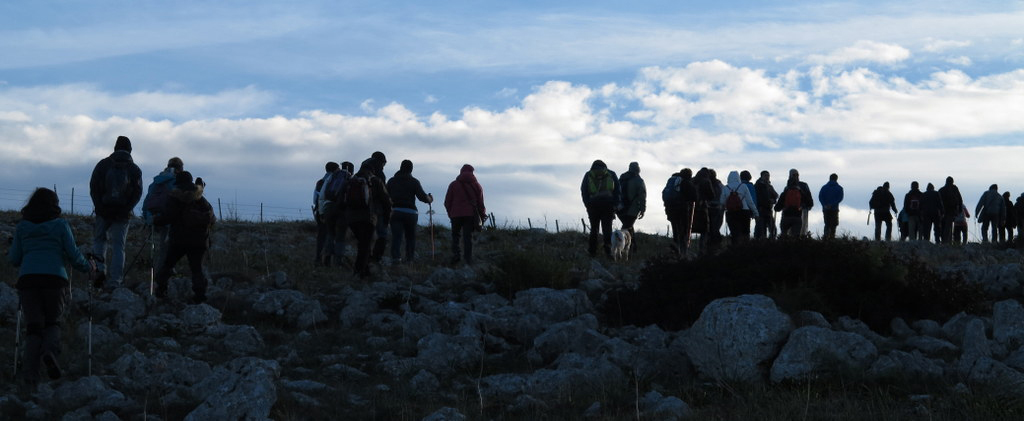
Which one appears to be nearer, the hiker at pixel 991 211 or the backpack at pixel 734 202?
the backpack at pixel 734 202

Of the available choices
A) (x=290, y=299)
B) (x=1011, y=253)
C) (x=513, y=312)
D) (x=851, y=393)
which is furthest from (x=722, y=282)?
(x=1011, y=253)

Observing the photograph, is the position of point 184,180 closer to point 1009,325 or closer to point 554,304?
point 554,304

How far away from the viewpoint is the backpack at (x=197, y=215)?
12664 mm

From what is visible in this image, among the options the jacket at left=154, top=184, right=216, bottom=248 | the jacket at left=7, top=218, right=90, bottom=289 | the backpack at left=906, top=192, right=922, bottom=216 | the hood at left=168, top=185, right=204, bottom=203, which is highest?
the backpack at left=906, top=192, right=922, bottom=216

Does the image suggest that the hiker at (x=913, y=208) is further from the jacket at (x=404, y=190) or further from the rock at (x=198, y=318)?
the rock at (x=198, y=318)

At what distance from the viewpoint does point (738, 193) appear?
1877 centimetres

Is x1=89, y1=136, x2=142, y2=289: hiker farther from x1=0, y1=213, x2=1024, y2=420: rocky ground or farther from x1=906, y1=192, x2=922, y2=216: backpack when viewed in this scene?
x1=906, y1=192, x2=922, y2=216: backpack

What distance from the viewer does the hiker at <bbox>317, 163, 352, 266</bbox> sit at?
1605 cm

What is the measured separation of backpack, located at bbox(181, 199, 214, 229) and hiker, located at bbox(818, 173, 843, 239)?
1469 centimetres

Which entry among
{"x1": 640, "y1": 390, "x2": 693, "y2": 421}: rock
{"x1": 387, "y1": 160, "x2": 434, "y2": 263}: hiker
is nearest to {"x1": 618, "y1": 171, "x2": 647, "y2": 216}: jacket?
{"x1": 387, "y1": 160, "x2": 434, "y2": 263}: hiker

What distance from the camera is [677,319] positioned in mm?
11828

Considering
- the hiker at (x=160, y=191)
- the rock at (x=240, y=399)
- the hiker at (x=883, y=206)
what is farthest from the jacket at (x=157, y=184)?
the hiker at (x=883, y=206)

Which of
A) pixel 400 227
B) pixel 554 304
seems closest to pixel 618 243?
pixel 400 227

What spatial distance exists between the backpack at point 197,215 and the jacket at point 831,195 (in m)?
14.8
